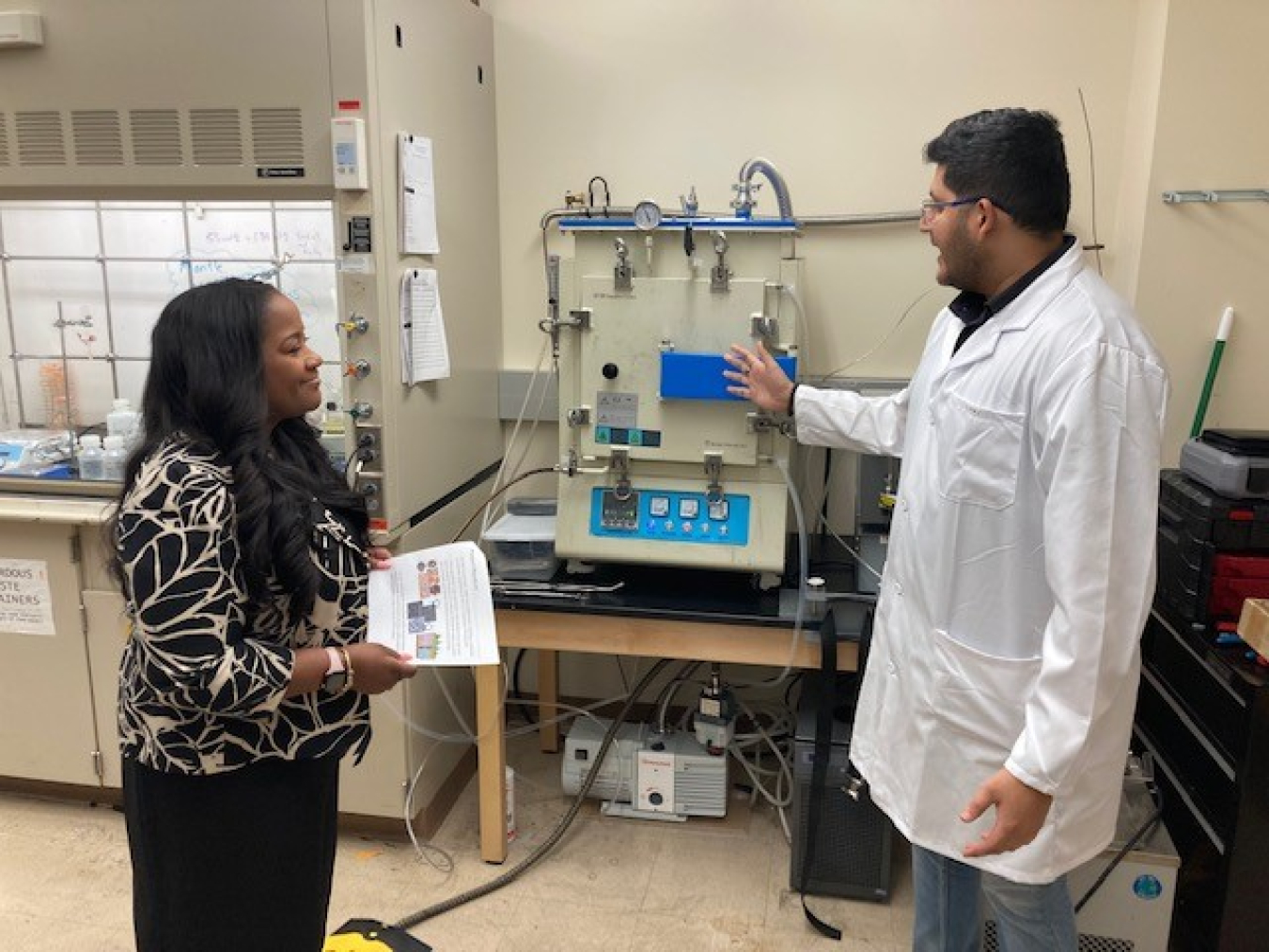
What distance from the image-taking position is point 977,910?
1.61m

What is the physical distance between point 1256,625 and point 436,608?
58.7 inches

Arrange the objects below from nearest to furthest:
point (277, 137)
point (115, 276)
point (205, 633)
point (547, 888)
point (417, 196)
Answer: point (205, 633) < point (277, 137) < point (417, 196) < point (547, 888) < point (115, 276)

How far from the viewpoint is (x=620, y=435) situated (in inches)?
86.0

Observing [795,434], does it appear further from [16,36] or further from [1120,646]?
[16,36]

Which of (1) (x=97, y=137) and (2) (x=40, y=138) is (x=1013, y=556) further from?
(2) (x=40, y=138)

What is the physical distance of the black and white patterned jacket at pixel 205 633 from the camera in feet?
3.72

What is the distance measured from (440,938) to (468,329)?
1.51 m

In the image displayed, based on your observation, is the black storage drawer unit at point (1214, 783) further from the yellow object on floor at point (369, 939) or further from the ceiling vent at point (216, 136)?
the ceiling vent at point (216, 136)

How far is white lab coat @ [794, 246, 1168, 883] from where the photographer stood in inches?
47.0

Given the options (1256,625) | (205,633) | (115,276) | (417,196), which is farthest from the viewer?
(115,276)

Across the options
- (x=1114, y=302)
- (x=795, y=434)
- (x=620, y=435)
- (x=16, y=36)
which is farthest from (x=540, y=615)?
(x=16, y=36)

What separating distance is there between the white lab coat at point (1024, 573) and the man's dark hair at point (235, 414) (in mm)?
934

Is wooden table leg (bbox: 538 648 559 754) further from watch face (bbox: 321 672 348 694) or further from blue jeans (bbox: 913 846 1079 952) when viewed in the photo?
watch face (bbox: 321 672 348 694)

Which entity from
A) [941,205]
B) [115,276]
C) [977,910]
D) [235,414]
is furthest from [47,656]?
[941,205]
